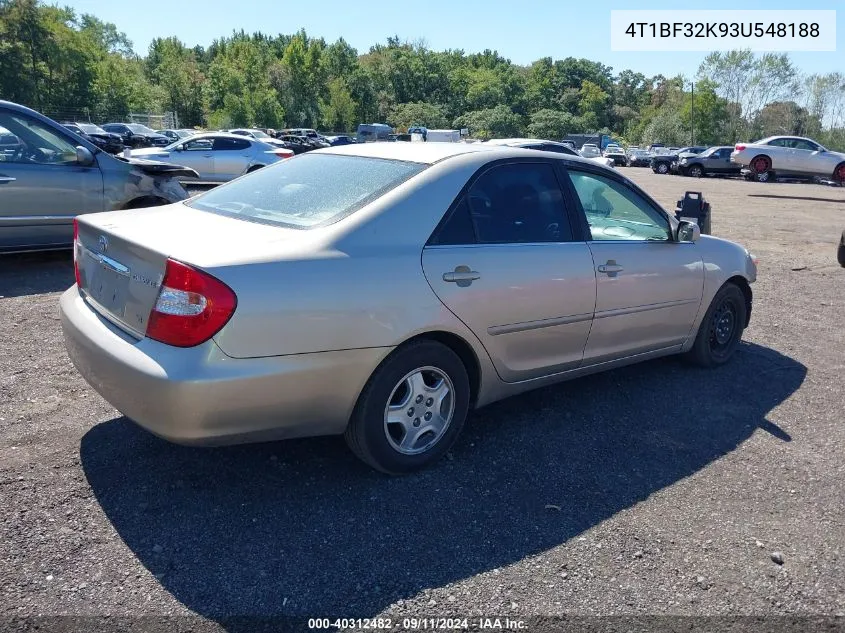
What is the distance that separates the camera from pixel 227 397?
277cm

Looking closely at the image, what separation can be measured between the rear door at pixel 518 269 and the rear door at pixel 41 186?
525 centimetres

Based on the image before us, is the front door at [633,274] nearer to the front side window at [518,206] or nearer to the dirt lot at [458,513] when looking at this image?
the front side window at [518,206]

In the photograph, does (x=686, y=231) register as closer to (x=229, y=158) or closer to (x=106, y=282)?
(x=106, y=282)

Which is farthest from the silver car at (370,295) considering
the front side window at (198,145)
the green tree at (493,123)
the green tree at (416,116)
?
the green tree at (493,123)

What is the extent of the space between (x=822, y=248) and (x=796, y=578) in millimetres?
10599

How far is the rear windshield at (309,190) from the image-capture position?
11.1 ft

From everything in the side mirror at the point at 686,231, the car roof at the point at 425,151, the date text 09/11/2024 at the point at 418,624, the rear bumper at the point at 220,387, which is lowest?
the date text 09/11/2024 at the point at 418,624

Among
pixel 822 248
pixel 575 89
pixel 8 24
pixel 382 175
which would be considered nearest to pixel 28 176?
pixel 382 175

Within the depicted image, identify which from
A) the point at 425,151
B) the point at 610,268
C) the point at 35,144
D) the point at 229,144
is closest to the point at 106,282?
the point at 425,151

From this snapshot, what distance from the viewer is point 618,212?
15.5 feet

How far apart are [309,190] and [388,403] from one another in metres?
1.21

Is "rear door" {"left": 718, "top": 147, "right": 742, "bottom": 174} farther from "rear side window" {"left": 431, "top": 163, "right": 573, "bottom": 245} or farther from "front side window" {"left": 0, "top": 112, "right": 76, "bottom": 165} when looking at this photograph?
"rear side window" {"left": 431, "top": 163, "right": 573, "bottom": 245}

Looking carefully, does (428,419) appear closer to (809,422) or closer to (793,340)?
(809,422)

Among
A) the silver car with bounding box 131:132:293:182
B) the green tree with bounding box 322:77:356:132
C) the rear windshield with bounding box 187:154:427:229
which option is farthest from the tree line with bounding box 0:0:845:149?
the rear windshield with bounding box 187:154:427:229
